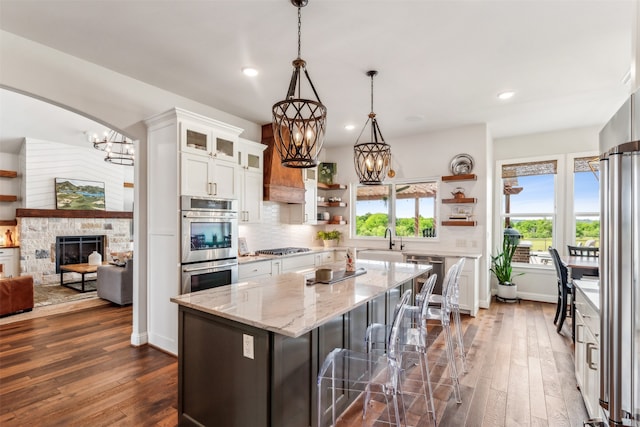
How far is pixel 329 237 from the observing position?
6320 millimetres

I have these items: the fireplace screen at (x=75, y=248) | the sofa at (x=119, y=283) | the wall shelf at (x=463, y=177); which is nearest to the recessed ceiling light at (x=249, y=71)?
the wall shelf at (x=463, y=177)

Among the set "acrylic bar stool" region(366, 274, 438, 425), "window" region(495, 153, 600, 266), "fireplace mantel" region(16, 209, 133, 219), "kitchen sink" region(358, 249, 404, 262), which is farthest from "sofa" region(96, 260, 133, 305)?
"window" region(495, 153, 600, 266)

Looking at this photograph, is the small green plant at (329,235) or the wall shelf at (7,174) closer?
the small green plant at (329,235)

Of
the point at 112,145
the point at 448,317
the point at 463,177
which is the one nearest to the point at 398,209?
the point at 463,177

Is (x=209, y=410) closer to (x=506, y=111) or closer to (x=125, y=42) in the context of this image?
(x=125, y=42)

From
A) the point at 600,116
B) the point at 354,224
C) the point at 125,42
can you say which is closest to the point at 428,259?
the point at 354,224

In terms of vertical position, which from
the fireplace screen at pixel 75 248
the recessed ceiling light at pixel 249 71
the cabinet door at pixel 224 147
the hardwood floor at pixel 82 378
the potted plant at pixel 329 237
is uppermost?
the recessed ceiling light at pixel 249 71

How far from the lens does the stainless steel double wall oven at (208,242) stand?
3309mm

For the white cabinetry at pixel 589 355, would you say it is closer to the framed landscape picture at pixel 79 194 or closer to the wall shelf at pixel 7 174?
the framed landscape picture at pixel 79 194

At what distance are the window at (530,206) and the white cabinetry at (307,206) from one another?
3503 mm

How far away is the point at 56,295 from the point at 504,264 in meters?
8.09

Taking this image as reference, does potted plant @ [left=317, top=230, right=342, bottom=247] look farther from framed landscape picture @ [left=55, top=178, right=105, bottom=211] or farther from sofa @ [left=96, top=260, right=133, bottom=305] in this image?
framed landscape picture @ [left=55, top=178, right=105, bottom=211]

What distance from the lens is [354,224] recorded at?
21.1 ft

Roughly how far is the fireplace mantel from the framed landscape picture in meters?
0.12
